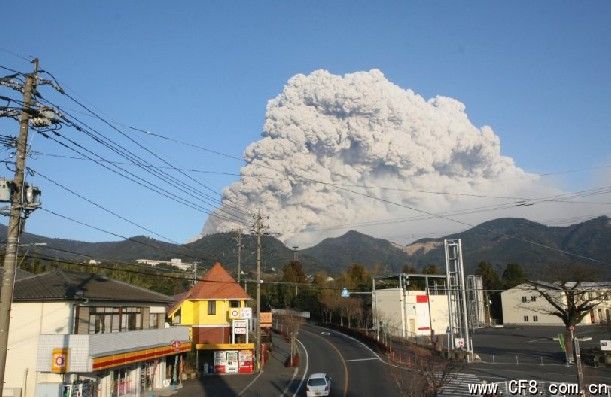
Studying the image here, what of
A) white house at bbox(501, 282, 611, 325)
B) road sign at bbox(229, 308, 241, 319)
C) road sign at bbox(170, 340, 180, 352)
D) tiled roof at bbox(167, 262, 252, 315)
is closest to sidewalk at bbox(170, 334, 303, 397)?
road sign at bbox(170, 340, 180, 352)

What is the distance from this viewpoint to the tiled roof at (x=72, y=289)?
90.7ft

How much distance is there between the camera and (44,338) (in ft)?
87.8

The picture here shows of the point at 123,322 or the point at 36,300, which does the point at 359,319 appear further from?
the point at 36,300

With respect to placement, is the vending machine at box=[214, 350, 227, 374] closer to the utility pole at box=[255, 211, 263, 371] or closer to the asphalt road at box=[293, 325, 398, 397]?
the utility pole at box=[255, 211, 263, 371]

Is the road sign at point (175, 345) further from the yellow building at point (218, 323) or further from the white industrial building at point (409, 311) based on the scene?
the white industrial building at point (409, 311)

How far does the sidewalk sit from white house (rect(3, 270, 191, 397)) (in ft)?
14.9

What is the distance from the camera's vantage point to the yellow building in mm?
45156

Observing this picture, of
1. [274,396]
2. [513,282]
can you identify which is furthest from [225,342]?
[513,282]

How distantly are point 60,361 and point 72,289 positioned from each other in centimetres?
429

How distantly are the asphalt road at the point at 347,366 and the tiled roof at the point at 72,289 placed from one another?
530 inches

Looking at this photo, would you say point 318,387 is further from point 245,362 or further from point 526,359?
point 526,359

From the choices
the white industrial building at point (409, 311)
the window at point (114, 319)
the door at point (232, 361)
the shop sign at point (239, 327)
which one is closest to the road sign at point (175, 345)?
the window at point (114, 319)

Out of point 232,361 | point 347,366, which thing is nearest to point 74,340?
point 232,361

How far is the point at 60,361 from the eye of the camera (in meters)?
26.0
